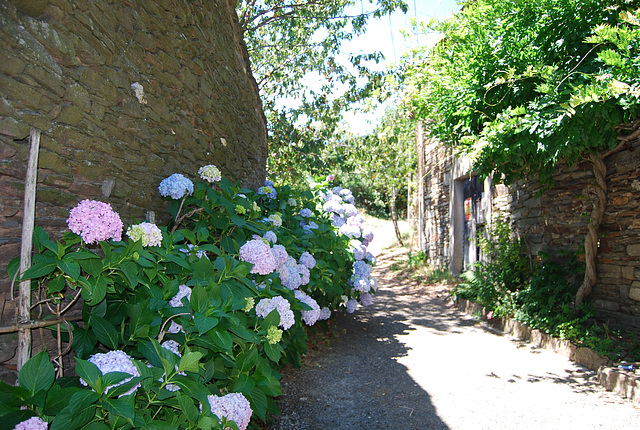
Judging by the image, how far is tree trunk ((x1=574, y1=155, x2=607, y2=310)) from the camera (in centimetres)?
430

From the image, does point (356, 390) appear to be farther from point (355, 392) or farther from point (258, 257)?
point (258, 257)

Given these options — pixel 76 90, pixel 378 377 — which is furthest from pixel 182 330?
pixel 378 377

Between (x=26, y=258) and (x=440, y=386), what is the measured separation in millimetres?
3231

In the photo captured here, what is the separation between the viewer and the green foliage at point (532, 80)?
3.18 m

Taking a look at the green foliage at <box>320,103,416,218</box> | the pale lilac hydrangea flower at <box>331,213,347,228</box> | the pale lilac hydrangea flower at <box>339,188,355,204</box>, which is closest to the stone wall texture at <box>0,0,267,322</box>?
the pale lilac hydrangea flower at <box>331,213,347,228</box>

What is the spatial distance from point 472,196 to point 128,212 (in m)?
6.74

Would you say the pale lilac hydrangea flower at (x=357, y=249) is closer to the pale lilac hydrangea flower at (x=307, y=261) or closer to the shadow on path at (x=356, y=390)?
the shadow on path at (x=356, y=390)

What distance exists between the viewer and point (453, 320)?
231 inches

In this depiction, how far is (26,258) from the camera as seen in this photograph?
1681 mm

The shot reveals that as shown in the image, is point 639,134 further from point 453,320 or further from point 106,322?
point 106,322

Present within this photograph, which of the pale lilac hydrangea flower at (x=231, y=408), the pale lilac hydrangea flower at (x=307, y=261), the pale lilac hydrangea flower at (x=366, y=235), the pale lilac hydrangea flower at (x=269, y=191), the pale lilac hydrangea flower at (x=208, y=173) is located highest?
the pale lilac hydrangea flower at (x=208, y=173)

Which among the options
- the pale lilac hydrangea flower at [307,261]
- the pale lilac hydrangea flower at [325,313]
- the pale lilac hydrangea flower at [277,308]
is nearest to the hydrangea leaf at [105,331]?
the pale lilac hydrangea flower at [277,308]

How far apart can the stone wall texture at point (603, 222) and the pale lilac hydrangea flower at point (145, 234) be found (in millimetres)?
4383

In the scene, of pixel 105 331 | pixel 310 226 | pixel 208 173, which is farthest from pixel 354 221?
pixel 105 331
